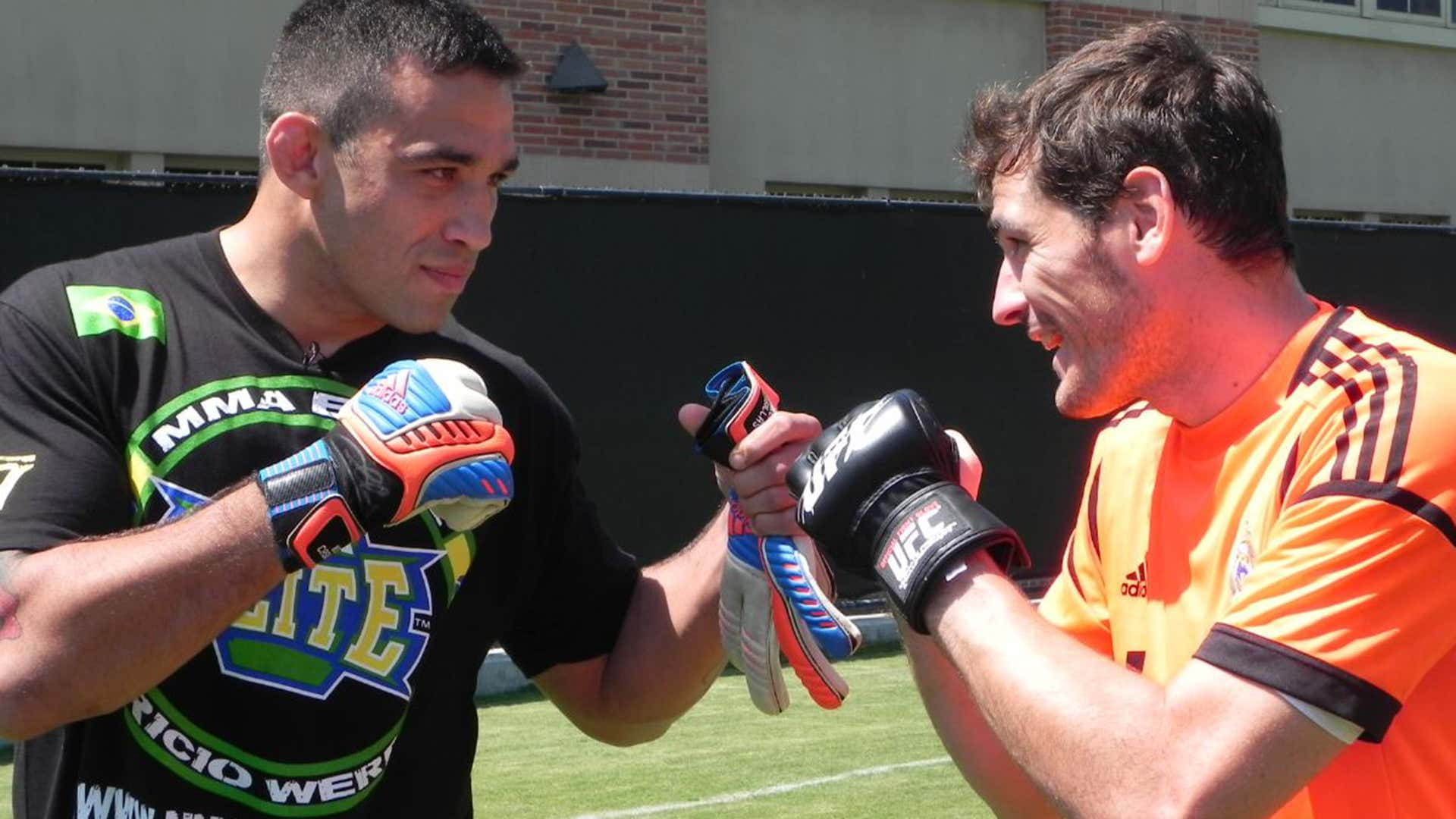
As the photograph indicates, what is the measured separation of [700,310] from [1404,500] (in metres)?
7.65

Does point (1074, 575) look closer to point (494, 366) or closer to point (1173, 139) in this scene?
point (1173, 139)

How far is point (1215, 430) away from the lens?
272cm

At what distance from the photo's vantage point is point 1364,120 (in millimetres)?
17891

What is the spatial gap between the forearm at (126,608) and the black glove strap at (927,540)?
0.89 metres

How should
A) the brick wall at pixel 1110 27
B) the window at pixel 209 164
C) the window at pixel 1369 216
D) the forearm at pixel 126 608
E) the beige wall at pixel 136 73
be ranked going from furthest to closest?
1. the window at pixel 1369 216
2. the brick wall at pixel 1110 27
3. the window at pixel 209 164
4. the beige wall at pixel 136 73
5. the forearm at pixel 126 608

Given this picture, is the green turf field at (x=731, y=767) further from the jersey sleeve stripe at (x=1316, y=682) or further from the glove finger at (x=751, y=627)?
the jersey sleeve stripe at (x=1316, y=682)

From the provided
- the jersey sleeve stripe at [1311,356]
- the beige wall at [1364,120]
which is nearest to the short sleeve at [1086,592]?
the jersey sleeve stripe at [1311,356]

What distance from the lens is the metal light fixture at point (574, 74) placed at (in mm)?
13133

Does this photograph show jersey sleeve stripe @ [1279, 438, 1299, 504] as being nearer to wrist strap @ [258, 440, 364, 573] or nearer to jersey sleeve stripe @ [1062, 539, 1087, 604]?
jersey sleeve stripe @ [1062, 539, 1087, 604]

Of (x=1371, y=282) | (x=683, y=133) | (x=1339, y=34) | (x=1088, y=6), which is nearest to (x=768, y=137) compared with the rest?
(x=683, y=133)

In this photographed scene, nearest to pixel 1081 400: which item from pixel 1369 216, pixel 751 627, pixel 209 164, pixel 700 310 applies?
pixel 751 627

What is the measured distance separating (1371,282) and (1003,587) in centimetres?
1080

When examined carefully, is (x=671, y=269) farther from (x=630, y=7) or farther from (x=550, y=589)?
(x=550, y=589)

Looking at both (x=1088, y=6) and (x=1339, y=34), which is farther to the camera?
(x=1339, y=34)
